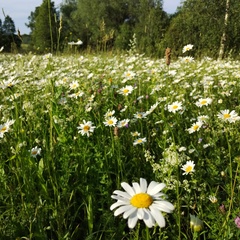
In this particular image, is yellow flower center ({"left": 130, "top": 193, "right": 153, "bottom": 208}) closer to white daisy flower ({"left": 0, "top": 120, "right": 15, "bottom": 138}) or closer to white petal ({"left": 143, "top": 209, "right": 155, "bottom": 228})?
white petal ({"left": 143, "top": 209, "right": 155, "bottom": 228})

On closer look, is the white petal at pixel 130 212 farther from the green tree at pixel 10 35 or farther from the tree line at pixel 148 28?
the green tree at pixel 10 35

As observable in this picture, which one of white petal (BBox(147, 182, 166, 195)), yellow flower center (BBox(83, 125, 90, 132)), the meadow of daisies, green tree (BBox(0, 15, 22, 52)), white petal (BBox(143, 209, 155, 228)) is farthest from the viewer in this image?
green tree (BBox(0, 15, 22, 52))

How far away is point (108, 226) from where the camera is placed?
1.42 metres

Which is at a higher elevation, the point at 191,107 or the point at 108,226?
the point at 191,107

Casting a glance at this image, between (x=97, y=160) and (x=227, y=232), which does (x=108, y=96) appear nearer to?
(x=97, y=160)

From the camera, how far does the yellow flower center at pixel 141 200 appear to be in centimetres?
81

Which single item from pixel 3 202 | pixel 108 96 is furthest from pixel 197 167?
pixel 108 96

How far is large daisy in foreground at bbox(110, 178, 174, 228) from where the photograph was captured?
75 cm

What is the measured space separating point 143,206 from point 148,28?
5.83m

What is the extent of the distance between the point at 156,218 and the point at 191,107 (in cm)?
204

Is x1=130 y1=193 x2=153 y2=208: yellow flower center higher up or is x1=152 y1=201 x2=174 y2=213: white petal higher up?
x1=152 y1=201 x2=174 y2=213: white petal

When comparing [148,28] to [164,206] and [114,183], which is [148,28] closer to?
[114,183]

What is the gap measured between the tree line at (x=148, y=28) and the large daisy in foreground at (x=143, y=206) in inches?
37.7

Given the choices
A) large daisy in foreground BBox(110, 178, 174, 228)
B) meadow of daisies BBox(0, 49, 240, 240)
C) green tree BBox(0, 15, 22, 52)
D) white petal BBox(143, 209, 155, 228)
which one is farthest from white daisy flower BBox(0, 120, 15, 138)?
white petal BBox(143, 209, 155, 228)
